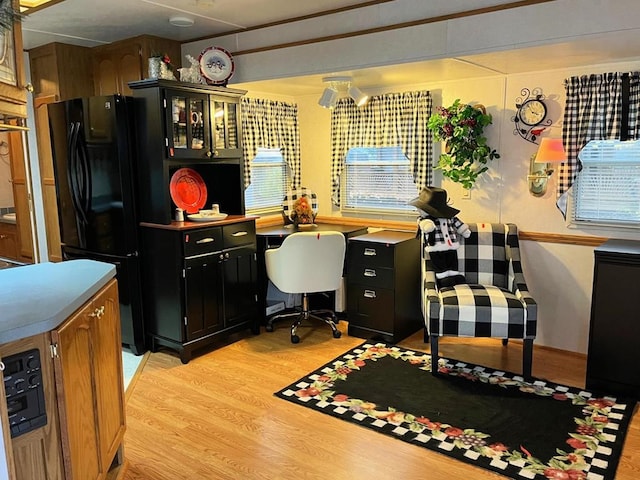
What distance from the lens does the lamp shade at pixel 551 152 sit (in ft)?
11.2

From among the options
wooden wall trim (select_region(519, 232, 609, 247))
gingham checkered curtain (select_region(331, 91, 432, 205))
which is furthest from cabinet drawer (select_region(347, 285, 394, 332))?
wooden wall trim (select_region(519, 232, 609, 247))

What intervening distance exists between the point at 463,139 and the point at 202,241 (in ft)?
6.83

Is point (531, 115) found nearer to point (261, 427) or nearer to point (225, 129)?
point (225, 129)

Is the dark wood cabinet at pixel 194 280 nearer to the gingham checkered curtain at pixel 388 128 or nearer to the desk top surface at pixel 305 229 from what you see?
the desk top surface at pixel 305 229

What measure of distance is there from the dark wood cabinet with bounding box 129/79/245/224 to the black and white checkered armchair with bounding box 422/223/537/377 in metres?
1.72

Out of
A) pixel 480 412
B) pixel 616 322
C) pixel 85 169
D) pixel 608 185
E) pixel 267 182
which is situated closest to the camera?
pixel 480 412

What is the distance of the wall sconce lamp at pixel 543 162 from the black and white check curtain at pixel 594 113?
0.29 ft

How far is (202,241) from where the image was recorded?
366cm

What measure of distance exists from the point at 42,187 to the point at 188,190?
6.30 ft

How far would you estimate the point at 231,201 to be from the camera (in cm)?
421

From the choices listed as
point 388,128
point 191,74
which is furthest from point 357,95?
point 191,74

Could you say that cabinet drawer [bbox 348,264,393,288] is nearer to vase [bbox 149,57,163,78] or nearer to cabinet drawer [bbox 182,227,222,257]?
cabinet drawer [bbox 182,227,222,257]

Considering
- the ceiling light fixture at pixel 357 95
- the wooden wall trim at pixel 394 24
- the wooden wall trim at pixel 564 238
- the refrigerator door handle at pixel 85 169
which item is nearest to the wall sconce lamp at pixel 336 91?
the ceiling light fixture at pixel 357 95

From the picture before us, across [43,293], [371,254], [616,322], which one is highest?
[43,293]
